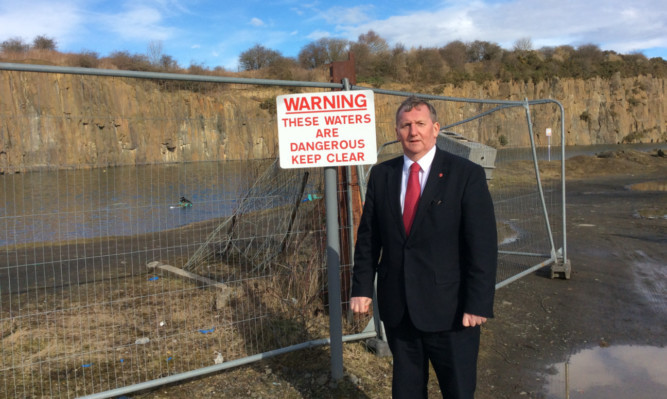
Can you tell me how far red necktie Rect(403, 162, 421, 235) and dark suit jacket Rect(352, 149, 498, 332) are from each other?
0.04 m

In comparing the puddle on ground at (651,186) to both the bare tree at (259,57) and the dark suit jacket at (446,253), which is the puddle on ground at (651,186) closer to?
the dark suit jacket at (446,253)

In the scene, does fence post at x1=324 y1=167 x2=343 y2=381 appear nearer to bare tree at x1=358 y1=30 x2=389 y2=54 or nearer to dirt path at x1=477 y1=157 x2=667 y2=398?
dirt path at x1=477 y1=157 x2=667 y2=398

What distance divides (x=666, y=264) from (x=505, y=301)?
10.8 ft

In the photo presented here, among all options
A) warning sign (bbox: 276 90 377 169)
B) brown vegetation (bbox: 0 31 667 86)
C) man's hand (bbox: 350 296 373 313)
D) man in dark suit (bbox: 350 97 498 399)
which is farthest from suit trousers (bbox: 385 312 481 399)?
brown vegetation (bbox: 0 31 667 86)

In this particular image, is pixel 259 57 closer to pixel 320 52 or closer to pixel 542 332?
pixel 320 52

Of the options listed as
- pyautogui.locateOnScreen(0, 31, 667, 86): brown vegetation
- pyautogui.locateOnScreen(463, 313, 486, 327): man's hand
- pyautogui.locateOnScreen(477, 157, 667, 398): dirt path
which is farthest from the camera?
pyautogui.locateOnScreen(0, 31, 667, 86): brown vegetation

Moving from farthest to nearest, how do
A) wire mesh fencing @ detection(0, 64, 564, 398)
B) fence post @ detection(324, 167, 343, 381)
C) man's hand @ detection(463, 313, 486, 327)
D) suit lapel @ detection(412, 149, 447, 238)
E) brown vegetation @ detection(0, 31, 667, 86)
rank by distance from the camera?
brown vegetation @ detection(0, 31, 667, 86)
fence post @ detection(324, 167, 343, 381)
wire mesh fencing @ detection(0, 64, 564, 398)
suit lapel @ detection(412, 149, 447, 238)
man's hand @ detection(463, 313, 486, 327)

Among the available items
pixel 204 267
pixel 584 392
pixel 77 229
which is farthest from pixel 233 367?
pixel 204 267

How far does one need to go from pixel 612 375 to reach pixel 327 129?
2.95 meters

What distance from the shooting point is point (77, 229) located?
13.6ft

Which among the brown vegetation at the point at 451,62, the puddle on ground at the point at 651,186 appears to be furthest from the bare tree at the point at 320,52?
the puddle on ground at the point at 651,186

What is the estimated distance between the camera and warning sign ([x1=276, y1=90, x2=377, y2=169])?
3.64 meters

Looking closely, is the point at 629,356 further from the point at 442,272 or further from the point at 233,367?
the point at 233,367

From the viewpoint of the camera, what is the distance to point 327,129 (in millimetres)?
3674
